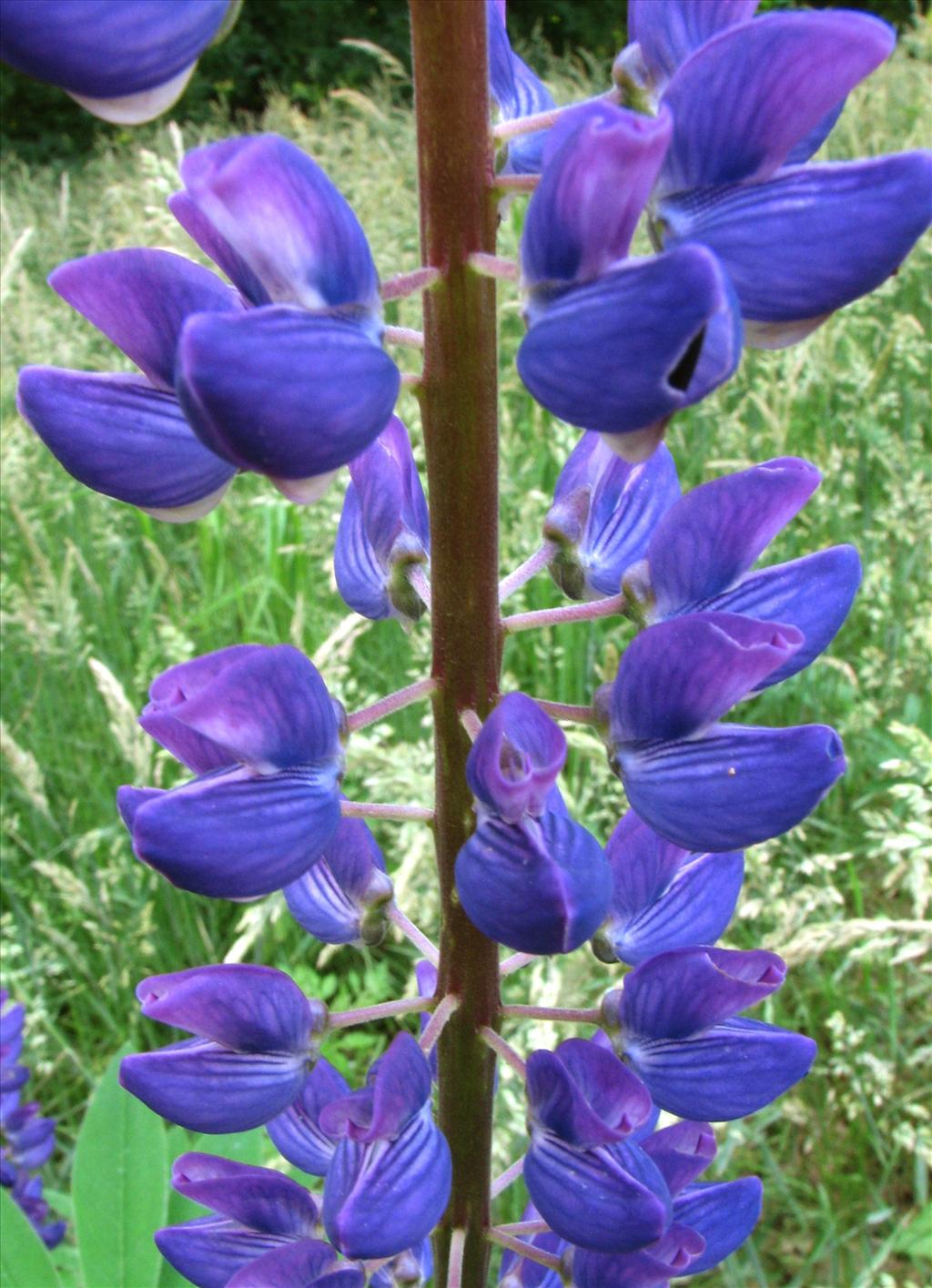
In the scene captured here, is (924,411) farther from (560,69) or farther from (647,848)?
(560,69)

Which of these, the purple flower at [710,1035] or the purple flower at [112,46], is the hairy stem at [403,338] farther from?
the purple flower at [710,1035]

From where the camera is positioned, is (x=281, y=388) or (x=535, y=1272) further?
(x=535, y=1272)

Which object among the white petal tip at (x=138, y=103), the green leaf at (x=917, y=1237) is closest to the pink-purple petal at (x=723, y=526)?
the white petal tip at (x=138, y=103)

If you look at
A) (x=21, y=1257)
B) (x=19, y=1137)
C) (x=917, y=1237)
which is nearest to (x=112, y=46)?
(x=21, y=1257)

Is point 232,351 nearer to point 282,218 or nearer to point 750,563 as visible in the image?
point 282,218

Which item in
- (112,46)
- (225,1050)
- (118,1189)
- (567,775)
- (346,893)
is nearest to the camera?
(112,46)

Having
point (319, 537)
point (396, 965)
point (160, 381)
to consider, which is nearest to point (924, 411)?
point (319, 537)
